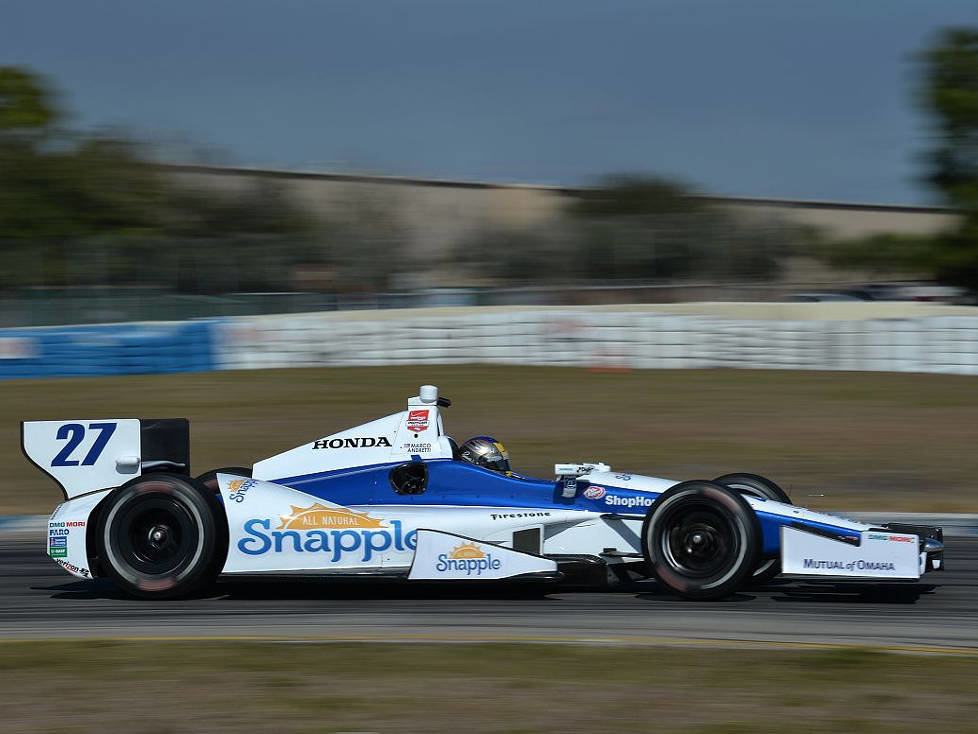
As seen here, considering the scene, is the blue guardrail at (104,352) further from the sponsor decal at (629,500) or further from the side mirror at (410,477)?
the sponsor decal at (629,500)

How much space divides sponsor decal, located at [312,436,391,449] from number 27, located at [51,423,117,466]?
4.49ft

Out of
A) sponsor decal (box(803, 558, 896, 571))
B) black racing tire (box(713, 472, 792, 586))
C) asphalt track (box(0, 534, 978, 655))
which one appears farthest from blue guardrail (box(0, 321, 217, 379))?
sponsor decal (box(803, 558, 896, 571))

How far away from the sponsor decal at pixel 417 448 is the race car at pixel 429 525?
14 millimetres

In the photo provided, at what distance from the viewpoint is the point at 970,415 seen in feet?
55.2

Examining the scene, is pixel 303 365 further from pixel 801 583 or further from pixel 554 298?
pixel 801 583

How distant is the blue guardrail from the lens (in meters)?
21.1

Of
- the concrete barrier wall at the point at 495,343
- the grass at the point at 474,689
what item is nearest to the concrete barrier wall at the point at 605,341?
the concrete barrier wall at the point at 495,343

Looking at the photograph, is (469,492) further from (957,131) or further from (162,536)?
(957,131)

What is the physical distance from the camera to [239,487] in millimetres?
7543

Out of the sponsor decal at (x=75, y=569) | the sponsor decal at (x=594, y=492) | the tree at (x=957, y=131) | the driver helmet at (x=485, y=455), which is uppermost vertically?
the tree at (x=957, y=131)

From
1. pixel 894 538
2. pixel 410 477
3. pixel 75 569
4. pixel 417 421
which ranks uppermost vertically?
pixel 417 421

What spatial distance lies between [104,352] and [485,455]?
14980mm

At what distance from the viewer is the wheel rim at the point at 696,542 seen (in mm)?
6887

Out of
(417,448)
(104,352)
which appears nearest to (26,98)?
(104,352)
